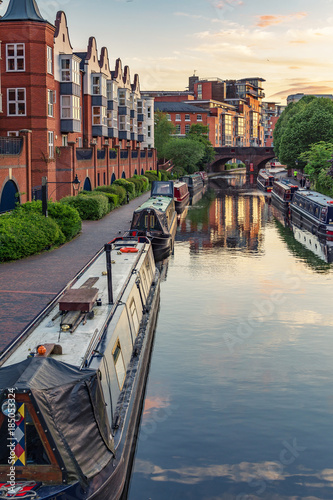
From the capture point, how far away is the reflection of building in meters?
40.4

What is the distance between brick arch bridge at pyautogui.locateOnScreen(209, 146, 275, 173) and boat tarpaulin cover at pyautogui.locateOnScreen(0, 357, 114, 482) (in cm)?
12077

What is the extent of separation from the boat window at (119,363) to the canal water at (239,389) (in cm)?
143

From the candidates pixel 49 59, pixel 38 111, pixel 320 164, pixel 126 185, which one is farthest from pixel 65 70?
pixel 320 164

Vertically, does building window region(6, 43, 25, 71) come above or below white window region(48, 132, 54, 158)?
above

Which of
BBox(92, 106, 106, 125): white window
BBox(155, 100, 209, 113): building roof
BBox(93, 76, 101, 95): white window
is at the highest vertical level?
BBox(155, 100, 209, 113): building roof

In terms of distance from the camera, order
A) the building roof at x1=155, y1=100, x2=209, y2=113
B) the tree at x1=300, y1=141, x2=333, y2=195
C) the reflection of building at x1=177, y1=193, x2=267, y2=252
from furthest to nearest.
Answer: the building roof at x1=155, y1=100, x2=209, y2=113 → the tree at x1=300, y1=141, x2=333, y2=195 → the reflection of building at x1=177, y1=193, x2=267, y2=252

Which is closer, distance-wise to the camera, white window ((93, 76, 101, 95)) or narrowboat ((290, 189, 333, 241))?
narrowboat ((290, 189, 333, 241))

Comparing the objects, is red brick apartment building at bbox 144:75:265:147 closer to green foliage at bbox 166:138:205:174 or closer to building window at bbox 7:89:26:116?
green foliage at bbox 166:138:205:174

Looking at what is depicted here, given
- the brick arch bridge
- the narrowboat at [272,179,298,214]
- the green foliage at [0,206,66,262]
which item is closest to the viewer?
the green foliage at [0,206,66,262]

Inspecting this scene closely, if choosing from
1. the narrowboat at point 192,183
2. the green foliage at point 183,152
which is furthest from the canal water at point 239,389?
the green foliage at point 183,152

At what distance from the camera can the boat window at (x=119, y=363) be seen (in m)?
12.8

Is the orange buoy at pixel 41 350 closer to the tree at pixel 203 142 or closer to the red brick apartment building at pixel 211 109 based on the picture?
the tree at pixel 203 142

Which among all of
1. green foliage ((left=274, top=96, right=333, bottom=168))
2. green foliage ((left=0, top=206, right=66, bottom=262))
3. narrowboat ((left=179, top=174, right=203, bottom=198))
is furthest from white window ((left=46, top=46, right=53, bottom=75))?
green foliage ((left=274, top=96, right=333, bottom=168))

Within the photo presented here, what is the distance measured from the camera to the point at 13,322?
17.5 meters
